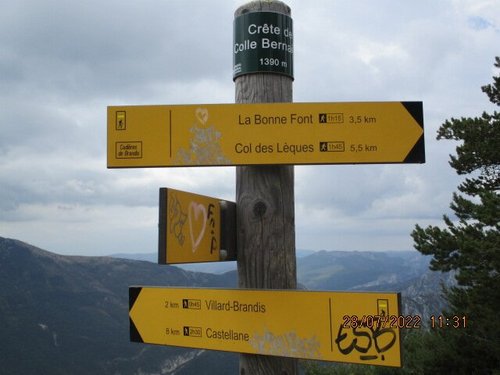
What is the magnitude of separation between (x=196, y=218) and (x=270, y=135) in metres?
0.75

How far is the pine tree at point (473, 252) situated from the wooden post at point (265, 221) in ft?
36.5

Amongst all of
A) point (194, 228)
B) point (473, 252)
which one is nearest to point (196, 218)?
point (194, 228)

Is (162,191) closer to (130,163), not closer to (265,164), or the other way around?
(130,163)

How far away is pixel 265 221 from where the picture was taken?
11.8 ft

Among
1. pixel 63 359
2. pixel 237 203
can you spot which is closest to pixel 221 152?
pixel 237 203

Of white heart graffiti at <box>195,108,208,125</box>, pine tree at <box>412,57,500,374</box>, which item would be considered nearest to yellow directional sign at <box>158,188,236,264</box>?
white heart graffiti at <box>195,108,208,125</box>

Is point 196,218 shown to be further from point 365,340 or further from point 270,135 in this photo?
point 365,340

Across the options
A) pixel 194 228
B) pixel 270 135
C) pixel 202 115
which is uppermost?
pixel 202 115

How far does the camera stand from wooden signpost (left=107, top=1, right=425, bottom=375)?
3.14 metres

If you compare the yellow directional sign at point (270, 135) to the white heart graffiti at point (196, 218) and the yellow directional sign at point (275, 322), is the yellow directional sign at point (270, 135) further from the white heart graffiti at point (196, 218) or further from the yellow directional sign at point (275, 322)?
the yellow directional sign at point (275, 322)

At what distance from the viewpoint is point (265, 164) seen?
3.37 meters

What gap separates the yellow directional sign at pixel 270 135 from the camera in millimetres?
3328

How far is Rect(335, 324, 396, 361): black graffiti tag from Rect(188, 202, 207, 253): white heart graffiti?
1.08 meters

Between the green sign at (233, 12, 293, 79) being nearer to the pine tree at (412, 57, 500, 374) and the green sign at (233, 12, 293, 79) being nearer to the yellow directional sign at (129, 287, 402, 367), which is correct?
the yellow directional sign at (129, 287, 402, 367)
